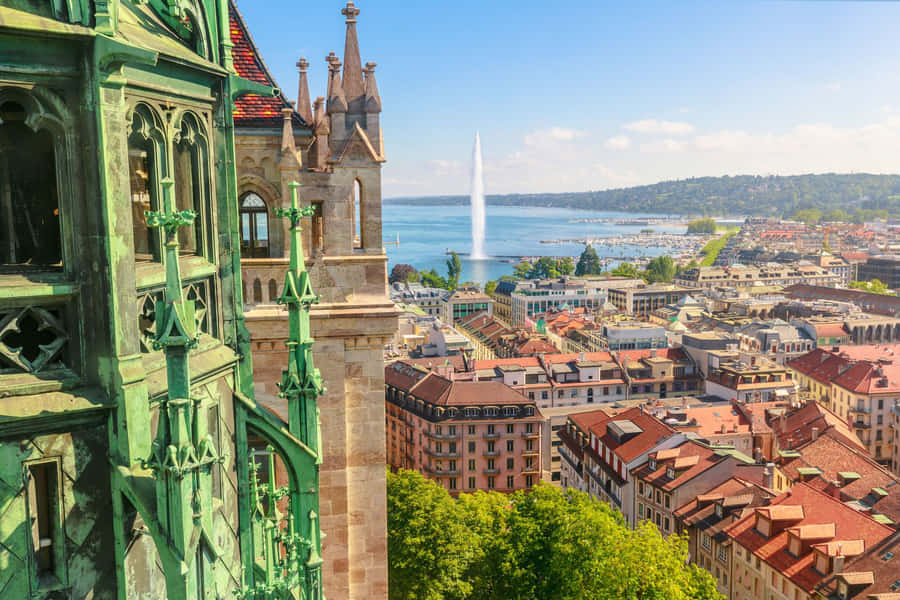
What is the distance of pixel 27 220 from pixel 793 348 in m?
136

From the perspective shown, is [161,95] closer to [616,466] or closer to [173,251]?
[173,251]

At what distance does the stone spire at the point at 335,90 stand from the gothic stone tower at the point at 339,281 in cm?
2

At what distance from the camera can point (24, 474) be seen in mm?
6117

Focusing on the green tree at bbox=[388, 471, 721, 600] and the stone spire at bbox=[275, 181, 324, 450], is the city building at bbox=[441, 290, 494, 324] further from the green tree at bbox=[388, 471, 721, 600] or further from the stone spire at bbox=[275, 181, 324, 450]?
the stone spire at bbox=[275, 181, 324, 450]

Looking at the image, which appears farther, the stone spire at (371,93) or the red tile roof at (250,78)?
the stone spire at (371,93)

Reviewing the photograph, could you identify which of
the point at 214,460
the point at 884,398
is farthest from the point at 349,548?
the point at 884,398

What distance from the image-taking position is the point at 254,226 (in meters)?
17.0

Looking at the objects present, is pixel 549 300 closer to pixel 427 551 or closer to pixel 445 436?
pixel 445 436

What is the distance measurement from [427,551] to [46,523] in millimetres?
41978

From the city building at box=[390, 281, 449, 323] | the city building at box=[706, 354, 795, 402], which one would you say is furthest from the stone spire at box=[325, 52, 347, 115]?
the city building at box=[390, 281, 449, 323]

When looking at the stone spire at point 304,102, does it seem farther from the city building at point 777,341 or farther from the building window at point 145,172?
the city building at point 777,341

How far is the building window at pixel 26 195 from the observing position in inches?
246

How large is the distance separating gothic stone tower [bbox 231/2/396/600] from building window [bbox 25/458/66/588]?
10.5 meters

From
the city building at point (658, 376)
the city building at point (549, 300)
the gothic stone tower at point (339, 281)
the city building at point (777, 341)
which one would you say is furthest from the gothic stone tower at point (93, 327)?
the city building at point (549, 300)
